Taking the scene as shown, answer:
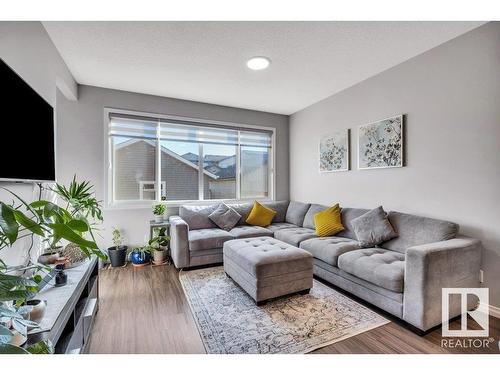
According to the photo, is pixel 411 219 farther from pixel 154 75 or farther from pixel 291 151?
pixel 154 75

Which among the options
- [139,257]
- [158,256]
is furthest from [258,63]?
[139,257]

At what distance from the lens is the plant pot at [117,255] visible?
315 centimetres

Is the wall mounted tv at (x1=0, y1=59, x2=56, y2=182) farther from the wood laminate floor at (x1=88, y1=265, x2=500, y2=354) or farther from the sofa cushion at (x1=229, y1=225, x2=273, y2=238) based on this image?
the sofa cushion at (x1=229, y1=225, x2=273, y2=238)

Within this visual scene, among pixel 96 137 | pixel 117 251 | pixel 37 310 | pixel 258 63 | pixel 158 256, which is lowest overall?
pixel 158 256

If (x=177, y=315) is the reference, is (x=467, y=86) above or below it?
above

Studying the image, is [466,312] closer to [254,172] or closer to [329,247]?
[329,247]

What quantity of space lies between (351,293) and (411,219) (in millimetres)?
969

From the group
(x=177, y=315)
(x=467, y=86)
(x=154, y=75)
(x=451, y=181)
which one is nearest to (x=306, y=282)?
(x=177, y=315)

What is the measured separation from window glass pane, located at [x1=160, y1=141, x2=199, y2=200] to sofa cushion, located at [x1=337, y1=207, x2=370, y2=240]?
231 centimetres

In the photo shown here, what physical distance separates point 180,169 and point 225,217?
1092mm

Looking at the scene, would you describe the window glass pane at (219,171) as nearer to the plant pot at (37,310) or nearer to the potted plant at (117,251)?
the potted plant at (117,251)

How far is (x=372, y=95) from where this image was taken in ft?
9.73

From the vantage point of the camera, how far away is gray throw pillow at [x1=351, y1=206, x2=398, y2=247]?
2.48 m

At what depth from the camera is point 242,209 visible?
3920mm
